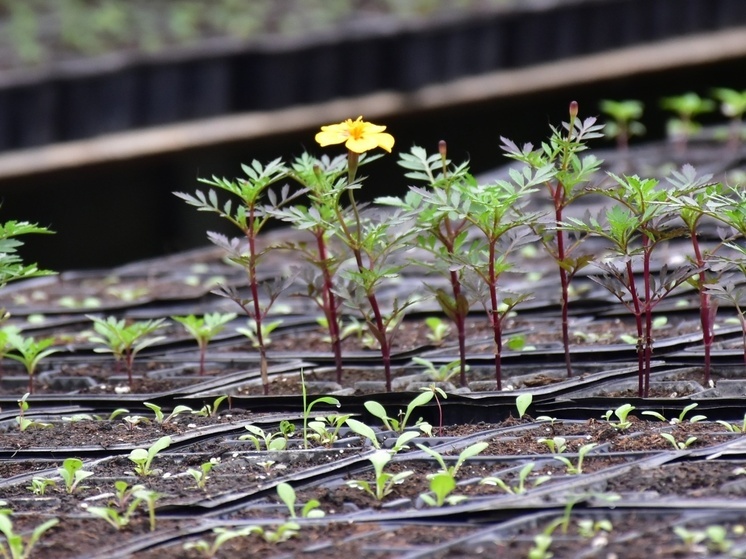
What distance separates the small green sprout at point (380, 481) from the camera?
74.7 inches

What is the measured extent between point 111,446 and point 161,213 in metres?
5.07

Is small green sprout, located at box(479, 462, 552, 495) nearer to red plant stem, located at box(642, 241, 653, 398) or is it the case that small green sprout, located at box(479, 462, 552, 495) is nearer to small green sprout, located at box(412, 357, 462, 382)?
red plant stem, located at box(642, 241, 653, 398)

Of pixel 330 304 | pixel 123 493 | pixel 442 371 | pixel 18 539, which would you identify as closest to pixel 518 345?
pixel 442 371

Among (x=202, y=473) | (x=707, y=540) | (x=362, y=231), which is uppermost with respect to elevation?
(x=362, y=231)

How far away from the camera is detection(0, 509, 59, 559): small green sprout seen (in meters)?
1.70

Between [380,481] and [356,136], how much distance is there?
29.8 inches

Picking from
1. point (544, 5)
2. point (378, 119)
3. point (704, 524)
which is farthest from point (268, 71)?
point (704, 524)

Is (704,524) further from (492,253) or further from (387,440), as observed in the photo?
(492,253)

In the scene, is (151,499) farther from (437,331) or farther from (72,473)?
(437,331)

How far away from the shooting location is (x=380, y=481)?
6.20 ft

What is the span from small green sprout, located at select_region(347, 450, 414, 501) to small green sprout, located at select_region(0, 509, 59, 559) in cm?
51

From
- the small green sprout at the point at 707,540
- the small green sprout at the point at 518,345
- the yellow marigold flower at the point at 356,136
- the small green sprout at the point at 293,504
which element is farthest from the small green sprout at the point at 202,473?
the small green sprout at the point at 518,345

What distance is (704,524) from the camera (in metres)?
1.68

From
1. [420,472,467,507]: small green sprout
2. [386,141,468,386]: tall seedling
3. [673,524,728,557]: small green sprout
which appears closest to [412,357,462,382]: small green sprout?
[386,141,468,386]: tall seedling
